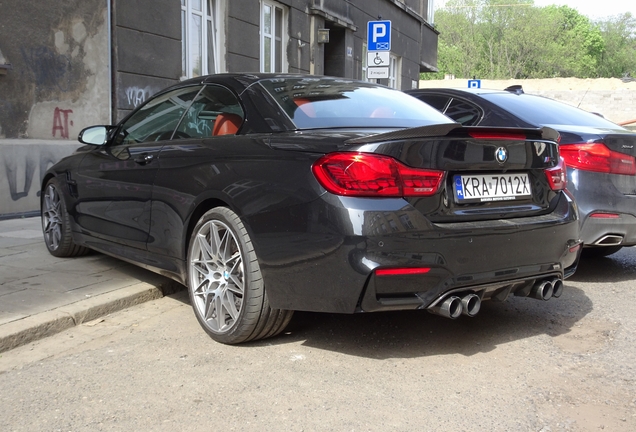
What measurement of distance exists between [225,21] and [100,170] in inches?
318

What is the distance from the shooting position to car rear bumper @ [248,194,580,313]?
3.25 m

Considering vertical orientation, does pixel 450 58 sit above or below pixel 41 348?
above

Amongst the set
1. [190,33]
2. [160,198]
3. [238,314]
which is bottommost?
[238,314]

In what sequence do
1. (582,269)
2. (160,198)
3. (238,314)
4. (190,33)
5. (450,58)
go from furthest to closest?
(450,58)
(190,33)
(582,269)
(160,198)
(238,314)

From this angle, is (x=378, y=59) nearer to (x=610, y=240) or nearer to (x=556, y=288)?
(x=610, y=240)

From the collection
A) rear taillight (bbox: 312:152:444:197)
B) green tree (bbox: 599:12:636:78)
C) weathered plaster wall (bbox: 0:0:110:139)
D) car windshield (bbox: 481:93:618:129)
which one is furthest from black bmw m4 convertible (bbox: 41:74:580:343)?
green tree (bbox: 599:12:636:78)

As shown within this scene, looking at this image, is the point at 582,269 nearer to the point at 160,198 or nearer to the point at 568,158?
the point at 568,158

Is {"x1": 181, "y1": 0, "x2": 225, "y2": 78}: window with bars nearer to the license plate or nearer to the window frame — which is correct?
the window frame

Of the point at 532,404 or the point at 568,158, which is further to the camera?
the point at 568,158

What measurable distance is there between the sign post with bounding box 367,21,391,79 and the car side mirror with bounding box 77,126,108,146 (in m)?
7.34

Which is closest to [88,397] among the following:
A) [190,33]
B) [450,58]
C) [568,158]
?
[568,158]

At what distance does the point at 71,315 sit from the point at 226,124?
151 centimetres

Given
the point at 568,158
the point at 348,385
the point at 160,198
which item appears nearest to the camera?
the point at 348,385

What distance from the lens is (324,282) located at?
3.37 metres
